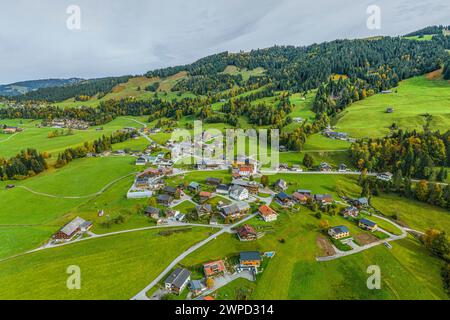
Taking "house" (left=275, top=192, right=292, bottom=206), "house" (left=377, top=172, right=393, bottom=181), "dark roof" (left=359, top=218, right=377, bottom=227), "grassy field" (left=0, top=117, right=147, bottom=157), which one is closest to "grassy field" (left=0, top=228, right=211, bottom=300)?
"house" (left=275, top=192, right=292, bottom=206)

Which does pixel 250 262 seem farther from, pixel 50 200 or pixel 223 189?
pixel 50 200

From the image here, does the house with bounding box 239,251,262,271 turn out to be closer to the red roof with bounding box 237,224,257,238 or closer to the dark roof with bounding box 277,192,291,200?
the red roof with bounding box 237,224,257,238

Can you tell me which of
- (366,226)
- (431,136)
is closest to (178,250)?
(366,226)

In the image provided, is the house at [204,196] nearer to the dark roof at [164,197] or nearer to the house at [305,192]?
the dark roof at [164,197]

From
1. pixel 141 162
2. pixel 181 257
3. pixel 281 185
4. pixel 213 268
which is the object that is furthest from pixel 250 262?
pixel 141 162

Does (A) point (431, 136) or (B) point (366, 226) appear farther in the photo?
(A) point (431, 136)

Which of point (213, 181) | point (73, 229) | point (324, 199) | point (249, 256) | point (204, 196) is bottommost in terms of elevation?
point (249, 256)
